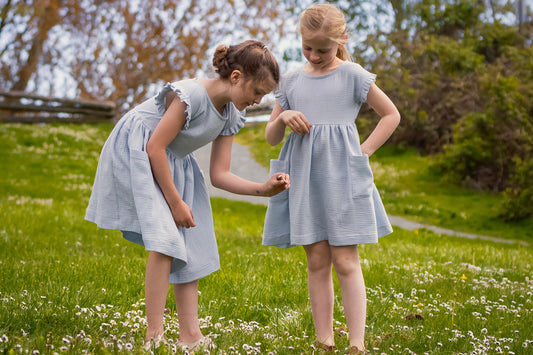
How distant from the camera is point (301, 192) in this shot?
3.12 metres

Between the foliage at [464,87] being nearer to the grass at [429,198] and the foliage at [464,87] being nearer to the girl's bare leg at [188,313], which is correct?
the grass at [429,198]

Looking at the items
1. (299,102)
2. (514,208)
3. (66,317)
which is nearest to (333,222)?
(299,102)

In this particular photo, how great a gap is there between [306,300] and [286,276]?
2.11 feet

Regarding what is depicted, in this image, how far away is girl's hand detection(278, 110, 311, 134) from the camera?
9.92ft

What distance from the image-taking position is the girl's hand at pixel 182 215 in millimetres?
2826

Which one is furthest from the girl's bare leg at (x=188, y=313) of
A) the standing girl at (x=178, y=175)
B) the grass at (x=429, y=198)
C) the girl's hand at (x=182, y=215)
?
the grass at (x=429, y=198)

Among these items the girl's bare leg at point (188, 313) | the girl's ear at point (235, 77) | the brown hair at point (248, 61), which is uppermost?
the brown hair at point (248, 61)

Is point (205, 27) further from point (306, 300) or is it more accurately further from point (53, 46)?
point (306, 300)

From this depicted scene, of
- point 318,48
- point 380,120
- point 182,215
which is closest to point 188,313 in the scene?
point 182,215

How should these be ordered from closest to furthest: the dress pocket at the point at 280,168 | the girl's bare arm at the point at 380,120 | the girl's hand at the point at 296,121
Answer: the girl's hand at the point at 296,121, the girl's bare arm at the point at 380,120, the dress pocket at the point at 280,168

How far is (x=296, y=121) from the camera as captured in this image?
304cm

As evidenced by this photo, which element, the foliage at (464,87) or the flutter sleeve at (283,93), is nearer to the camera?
the flutter sleeve at (283,93)

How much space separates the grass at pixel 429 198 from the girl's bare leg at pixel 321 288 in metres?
6.55

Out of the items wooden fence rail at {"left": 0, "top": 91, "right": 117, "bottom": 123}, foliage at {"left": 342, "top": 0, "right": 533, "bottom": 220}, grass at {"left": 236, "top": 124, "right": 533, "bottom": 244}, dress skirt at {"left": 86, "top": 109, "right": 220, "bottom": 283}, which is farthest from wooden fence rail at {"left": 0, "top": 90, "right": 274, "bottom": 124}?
dress skirt at {"left": 86, "top": 109, "right": 220, "bottom": 283}
